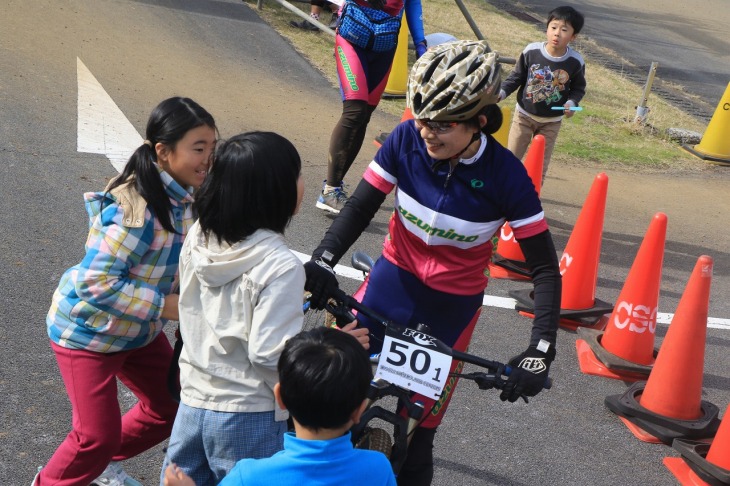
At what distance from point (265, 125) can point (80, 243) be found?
3553 millimetres

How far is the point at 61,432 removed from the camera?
4.29 metres

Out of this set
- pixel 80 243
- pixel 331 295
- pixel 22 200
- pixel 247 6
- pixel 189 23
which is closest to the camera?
pixel 331 295

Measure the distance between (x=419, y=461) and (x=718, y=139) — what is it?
31.1ft

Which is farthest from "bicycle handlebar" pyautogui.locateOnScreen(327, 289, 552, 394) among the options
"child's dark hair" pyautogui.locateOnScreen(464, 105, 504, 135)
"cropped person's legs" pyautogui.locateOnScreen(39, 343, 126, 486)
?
"cropped person's legs" pyautogui.locateOnScreen(39, 343, 126, 486)

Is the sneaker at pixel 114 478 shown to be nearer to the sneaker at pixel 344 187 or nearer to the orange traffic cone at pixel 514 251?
the orange traffic cone at pixel 514 251

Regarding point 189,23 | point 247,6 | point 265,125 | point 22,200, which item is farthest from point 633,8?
point 22,200

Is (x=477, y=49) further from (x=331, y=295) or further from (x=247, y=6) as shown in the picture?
(x=247, y=6)

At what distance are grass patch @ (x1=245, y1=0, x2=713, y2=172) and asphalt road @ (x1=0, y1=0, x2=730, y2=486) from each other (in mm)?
435

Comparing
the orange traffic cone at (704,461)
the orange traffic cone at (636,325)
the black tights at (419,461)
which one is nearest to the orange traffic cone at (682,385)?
the orange traffic cone at (704,461)

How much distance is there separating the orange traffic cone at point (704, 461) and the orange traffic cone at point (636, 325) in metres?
0.88

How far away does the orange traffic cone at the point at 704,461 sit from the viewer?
4676 millimetres

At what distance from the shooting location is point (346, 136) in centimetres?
718

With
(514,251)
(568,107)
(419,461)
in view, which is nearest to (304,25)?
(568,107)

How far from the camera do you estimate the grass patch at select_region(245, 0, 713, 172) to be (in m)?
11.1
